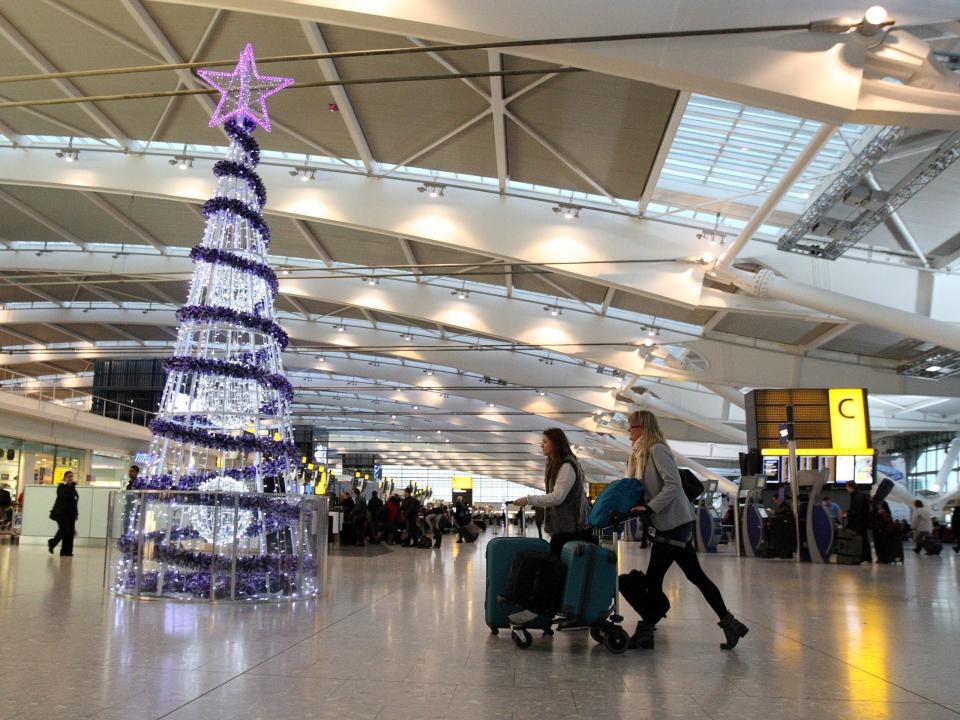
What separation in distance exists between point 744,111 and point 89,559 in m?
13.7

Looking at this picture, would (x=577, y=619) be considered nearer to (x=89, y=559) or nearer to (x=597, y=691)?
(x=597, y=691)

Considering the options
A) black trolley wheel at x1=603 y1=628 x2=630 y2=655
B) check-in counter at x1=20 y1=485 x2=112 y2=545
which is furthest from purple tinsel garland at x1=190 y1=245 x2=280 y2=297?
check-in counter at x1=20 y1=485 x2=112 y2=545

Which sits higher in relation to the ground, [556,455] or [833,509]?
[556,455]

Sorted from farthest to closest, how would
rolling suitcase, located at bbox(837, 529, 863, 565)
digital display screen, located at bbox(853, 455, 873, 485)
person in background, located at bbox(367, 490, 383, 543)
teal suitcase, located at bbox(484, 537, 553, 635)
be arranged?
person in background, located at bbox(367, 490, 383, 543), digital display screen, located at bbox(853, 455, 873, 485), rolling suitcase, located at bbox(837, 529, 863, 565), teal suitcase, located at bbox(484, 537, 553, 635)

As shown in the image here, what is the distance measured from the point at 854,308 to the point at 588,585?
13264 mm

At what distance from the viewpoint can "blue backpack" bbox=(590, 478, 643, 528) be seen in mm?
6082

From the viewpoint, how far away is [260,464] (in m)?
9.77

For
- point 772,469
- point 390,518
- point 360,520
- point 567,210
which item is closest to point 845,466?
point 772,469

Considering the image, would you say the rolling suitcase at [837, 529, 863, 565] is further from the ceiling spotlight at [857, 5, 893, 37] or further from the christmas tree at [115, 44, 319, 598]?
the christmas tree at [115, 44, 319, 598]

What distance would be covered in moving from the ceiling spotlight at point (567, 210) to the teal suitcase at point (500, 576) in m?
13.0

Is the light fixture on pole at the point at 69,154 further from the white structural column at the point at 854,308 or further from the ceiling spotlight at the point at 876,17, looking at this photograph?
the ceiling spotlight at the point at 876,17

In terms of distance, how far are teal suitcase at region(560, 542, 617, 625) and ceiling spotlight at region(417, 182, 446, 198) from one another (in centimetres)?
1350

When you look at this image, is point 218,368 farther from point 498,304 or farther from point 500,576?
point 498,304

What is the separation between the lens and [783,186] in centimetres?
1371
